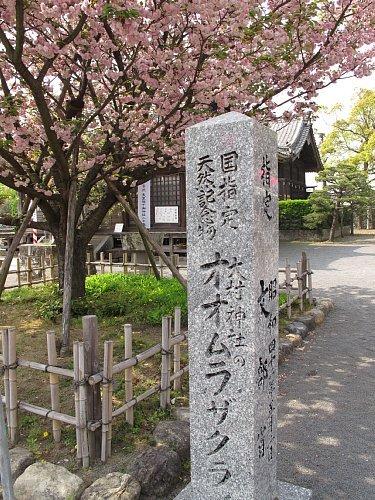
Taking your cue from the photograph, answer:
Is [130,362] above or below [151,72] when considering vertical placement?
below

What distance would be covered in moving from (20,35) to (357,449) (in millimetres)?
5339

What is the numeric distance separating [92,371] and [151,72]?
185 inches

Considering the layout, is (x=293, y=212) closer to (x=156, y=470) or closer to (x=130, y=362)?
(x=130, y=362)

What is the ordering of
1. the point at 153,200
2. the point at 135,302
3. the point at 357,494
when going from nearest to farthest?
the point at 357,494 < the point at 135,302 < the point at 153,200

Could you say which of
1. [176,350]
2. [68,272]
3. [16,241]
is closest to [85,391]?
[176,350]

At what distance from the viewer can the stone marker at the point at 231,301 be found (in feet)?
Answer: 8.90

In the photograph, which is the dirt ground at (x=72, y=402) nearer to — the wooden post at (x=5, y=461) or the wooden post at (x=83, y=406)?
the wooden post at (x=83, y=406)

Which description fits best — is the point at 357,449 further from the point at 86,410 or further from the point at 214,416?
the point at 86,410

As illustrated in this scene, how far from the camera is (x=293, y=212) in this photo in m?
25.9

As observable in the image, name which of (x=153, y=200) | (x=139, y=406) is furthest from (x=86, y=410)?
(x=153, y=200)

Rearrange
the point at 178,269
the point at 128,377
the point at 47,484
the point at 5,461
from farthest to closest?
the point at 178,269 < the point at 128,377 < the point at 47,484 < the point at 5,461

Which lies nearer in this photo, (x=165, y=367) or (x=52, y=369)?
(x=52, y=369)

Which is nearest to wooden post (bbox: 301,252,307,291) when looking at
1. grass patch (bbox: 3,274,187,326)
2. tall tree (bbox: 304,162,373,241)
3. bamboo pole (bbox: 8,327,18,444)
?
grass patch (bbox: 3,274,187,326)

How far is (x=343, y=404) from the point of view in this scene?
4895 millimetres
